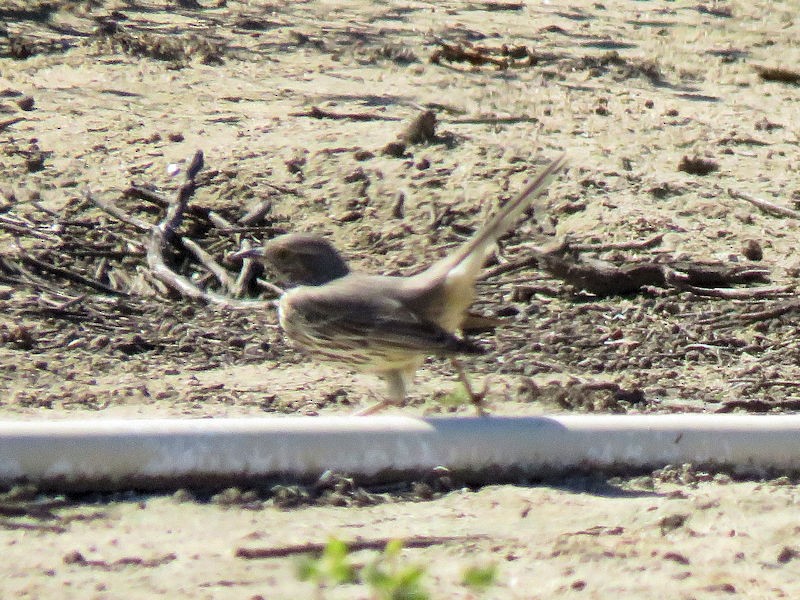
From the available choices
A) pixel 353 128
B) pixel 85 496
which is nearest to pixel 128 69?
pixel 353 128

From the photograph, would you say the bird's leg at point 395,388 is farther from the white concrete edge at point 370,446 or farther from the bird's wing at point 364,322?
the white concrete edge at point 370,446

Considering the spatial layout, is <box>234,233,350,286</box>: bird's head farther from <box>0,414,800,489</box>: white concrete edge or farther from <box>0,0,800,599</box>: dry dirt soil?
<box>0,414,800,489</box>: white concrete edge

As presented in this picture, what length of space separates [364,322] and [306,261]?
2.64 feet

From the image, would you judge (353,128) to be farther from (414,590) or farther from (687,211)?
(414,590)

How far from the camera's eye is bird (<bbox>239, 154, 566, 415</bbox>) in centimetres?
572

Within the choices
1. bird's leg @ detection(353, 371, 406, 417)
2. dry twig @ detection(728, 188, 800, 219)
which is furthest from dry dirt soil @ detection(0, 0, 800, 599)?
bird's leg @ detection(353, 371, 406, 417)

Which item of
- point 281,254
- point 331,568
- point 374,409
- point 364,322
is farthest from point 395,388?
point 331,568

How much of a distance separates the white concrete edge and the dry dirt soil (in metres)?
0.08

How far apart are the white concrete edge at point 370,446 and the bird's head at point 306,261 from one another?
171 centimetres

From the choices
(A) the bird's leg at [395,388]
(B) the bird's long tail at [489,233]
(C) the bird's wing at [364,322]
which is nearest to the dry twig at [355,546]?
(C) the bird's wing at [364,322]

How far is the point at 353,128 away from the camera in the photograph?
934cm

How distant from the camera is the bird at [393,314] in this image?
5.72 m

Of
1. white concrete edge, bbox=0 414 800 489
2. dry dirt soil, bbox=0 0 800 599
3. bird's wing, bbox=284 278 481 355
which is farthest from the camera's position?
bird's wing, bbox=284 278 481 355

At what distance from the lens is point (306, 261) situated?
6.54 m
